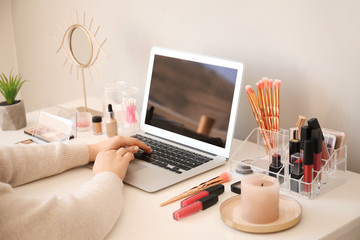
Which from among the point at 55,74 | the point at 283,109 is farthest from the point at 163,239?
the point at 55,74

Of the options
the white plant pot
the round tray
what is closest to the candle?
the round tray

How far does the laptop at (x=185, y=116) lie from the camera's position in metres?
1.20

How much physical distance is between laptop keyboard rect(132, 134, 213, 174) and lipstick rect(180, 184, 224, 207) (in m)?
0.14

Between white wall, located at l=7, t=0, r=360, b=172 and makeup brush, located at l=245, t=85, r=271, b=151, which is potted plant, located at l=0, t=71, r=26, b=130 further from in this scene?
makeup brush, located at l=245, t=85, r=271, b=151

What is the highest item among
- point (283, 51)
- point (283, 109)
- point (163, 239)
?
point (283, 51)

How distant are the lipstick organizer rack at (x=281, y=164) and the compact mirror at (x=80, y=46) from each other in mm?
712

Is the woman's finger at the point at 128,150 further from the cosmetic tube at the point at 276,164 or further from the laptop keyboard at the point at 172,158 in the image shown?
the cosmetic tube at the point at 276,164

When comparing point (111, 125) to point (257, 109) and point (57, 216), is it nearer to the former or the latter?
point (257, 109)

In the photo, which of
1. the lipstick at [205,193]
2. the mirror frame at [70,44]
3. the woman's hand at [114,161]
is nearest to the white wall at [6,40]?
the mirror frame at [70,44]

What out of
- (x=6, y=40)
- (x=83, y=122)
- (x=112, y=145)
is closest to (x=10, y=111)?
(x=83, y=122)

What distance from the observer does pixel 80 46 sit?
1705 mm

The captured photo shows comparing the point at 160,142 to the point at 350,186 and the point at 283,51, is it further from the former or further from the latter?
the point at 350,186

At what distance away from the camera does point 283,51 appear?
4.25 ft

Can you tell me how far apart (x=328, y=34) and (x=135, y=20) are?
798mm
